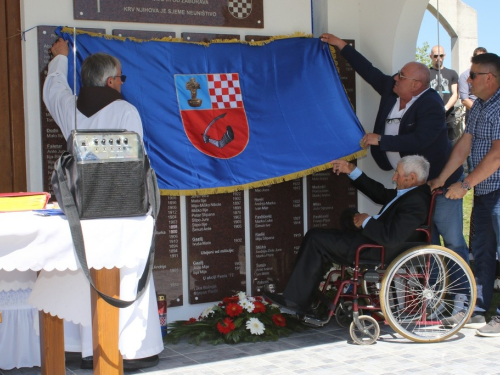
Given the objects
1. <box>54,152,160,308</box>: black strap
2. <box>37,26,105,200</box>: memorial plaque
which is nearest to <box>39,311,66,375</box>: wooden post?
<box>54,152,160,308</box>: black strap

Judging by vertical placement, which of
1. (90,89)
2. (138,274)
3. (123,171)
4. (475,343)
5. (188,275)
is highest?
(90,89)

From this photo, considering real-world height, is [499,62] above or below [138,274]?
above

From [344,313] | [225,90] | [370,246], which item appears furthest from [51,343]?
[225,90]

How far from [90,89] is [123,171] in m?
Answer: 1.68

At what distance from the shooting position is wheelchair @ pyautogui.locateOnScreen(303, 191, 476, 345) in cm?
523

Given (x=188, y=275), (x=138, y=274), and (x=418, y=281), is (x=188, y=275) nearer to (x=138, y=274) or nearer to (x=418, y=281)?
(x=418, y=281)

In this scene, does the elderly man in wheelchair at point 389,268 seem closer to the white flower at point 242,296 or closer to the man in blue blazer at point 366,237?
the man in blue blazer at point 366,237

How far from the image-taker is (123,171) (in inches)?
128

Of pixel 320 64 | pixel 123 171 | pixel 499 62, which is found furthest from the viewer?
pixel 320 64

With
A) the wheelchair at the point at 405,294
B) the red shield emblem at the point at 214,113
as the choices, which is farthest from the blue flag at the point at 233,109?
the wheelchair at the point at 405,294

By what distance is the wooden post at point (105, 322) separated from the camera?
10.6 feet

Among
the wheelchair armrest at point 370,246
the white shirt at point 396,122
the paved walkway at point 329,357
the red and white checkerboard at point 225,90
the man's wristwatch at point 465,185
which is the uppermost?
the red and white checkerboard at point 225,90

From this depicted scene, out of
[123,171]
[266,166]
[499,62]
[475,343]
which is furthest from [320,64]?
[123,171]

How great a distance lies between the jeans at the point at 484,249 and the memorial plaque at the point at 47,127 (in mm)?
3179
